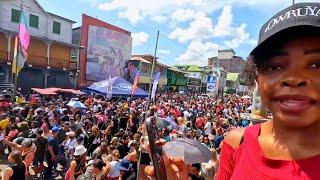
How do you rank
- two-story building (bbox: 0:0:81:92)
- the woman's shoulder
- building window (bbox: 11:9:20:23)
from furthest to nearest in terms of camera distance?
building window (bbox: 11:9:20:23), two-story building (bbox: 0:0:81:92), the woman's shoulder

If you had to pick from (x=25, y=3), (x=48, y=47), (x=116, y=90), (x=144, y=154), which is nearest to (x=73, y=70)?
(x=48, y=47)

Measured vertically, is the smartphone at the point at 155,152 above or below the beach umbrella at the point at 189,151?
above

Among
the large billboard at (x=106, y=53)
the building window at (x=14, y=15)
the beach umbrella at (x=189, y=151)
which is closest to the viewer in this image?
the beach umbrella at (x=189, y=151)

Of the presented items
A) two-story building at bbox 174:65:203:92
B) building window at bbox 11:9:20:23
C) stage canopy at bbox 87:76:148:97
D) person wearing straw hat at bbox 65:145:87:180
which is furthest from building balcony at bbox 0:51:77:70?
two-story building at bbox 174:65:203:92

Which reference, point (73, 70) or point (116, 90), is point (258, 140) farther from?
point (73, 70)

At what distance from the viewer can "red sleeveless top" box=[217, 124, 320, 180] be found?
1.07 meters

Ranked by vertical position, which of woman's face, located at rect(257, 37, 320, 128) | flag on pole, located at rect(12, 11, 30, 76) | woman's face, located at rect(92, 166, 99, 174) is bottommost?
woman's face, located at rect(92, 166, 99, 174)

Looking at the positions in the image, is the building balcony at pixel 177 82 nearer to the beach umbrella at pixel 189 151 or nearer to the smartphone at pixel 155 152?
the beach umbrella at pixel 189 151

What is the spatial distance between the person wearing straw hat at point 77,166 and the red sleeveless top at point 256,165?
5813mm

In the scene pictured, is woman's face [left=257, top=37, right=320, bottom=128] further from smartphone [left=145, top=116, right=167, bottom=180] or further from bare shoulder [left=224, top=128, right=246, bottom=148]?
smartphone [left=145, top=116, right=167, bottom=180]

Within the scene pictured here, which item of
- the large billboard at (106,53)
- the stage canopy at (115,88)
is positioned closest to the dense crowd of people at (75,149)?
the stage canopy at (115,88)

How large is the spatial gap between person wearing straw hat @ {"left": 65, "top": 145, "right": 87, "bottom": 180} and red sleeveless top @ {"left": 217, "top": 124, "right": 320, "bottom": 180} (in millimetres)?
5813

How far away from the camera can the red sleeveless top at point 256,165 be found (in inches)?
42.0

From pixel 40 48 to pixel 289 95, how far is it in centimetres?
2918
